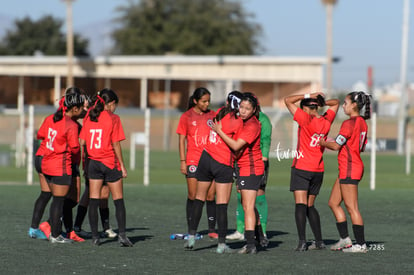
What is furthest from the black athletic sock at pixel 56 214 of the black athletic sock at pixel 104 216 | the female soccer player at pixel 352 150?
the female soccer player at pixel 352 150

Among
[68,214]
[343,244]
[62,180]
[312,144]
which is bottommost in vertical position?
[343,244]

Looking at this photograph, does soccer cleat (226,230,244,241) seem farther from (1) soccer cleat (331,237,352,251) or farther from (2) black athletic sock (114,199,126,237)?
(2) black athletic sock (114,199,126,237)

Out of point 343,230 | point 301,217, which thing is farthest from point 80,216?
point 343,230

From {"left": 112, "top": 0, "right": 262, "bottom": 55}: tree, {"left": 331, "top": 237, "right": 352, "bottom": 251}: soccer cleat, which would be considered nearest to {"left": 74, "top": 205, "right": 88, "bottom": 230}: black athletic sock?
{"left": 331, "top": 237, "right": 352, "bottom": 251}: soccer cleat

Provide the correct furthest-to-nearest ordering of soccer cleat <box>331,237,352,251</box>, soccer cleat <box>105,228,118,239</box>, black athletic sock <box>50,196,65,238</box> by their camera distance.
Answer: soccer cleat <box>105,228,118,239</box>
black athletic sock <box>50,196,65,238</box>
soccer cleat <box>331,237,352,251</box>

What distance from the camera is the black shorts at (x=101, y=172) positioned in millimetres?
10805

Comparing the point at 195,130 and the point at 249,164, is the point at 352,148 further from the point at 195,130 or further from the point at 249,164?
the point at 195,130

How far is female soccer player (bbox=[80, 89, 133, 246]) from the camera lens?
10734mm

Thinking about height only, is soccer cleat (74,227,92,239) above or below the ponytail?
below

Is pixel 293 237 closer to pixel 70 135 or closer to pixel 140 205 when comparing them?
pixel 70 135

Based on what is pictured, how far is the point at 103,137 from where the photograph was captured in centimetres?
1073

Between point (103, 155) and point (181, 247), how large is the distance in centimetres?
146

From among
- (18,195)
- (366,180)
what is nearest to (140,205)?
(18,195)

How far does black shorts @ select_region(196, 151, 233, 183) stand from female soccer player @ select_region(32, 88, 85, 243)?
165cm
